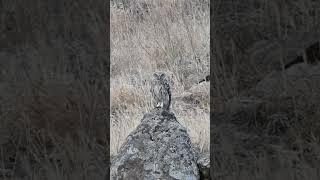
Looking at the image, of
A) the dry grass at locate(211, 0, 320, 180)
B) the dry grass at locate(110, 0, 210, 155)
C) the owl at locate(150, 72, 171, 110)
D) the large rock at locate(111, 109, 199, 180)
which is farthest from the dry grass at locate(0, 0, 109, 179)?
the dry grass at locate(211, 0, 320, 180)

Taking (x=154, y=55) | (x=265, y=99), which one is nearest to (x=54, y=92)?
(x=265, y=99)

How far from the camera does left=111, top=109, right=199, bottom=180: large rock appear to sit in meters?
3.52

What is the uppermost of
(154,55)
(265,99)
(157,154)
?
(154,55)

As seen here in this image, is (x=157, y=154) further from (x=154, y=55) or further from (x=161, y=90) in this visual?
(x=154, y=55)

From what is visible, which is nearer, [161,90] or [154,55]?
[161,90]

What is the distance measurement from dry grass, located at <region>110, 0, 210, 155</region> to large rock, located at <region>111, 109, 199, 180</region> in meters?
0.64

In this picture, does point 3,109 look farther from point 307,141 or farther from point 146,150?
point 307,141

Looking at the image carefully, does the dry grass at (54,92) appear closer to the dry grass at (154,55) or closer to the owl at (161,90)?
the dry grass at (154,55)

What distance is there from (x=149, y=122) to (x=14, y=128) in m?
1.27

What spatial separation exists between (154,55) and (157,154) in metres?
2.62

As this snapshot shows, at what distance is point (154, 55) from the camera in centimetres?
609

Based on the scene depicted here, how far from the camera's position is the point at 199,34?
6.35 meters

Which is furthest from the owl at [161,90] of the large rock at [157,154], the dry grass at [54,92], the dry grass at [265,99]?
the dry grass at [54,92]

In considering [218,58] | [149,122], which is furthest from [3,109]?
[218,58]
